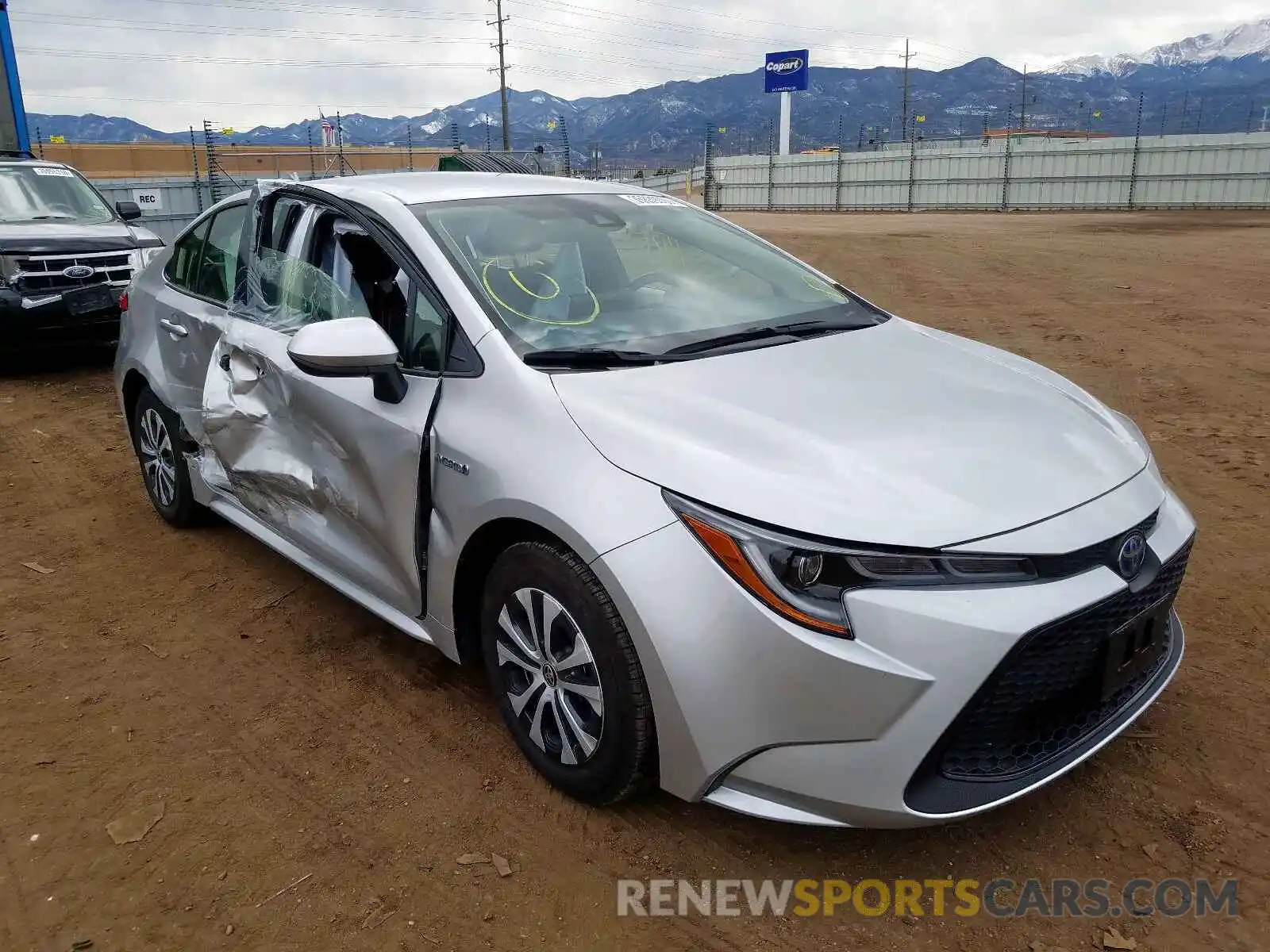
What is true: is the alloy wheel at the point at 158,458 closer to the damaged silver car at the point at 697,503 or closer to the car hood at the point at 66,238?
the damaged silver car at the point at 697,503

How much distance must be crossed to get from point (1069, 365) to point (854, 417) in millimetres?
5765

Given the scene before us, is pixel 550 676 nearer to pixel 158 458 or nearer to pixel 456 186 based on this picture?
pixel 456 186

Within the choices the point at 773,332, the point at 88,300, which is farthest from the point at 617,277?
the point at 88,300

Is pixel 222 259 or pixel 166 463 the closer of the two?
pixel 222 259

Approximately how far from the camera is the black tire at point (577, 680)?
241 centimetres

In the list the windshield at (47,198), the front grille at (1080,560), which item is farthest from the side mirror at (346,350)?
the windshield at (47,198)

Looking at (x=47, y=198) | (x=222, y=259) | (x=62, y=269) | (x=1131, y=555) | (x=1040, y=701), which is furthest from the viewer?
(x=47, y=198)

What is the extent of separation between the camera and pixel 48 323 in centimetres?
881

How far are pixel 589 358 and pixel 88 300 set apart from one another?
7785mm

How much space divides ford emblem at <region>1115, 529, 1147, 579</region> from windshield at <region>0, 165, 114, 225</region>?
1036 cm

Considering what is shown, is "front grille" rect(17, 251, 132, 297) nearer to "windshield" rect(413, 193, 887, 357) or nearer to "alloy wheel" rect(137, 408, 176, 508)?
"alloy wheel" rect(137, 408, 176, 508)

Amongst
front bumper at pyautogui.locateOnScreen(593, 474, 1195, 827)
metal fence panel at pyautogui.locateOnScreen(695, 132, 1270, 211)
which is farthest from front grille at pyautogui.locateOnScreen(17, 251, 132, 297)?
metal fence panel at pyautogui.locateOnScreen(695, 132, 1270, 211)

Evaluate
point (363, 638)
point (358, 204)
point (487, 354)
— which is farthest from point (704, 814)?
point (358, 204)

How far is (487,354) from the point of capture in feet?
9.30
